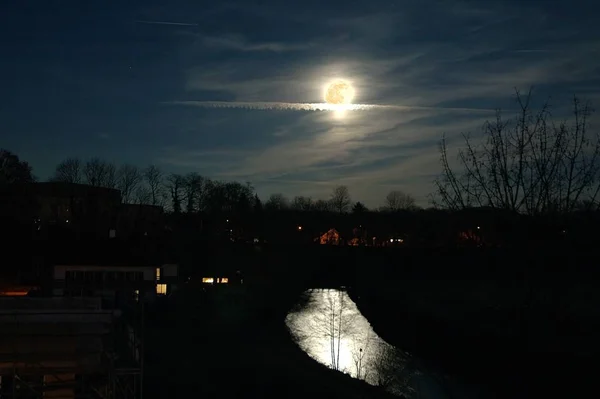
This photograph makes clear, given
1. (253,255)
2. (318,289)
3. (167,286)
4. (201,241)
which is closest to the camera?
(167,286)

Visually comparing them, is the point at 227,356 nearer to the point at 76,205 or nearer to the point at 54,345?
the point at 54,345

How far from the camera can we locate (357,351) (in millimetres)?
28453

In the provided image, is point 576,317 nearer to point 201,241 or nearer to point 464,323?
point 464,323

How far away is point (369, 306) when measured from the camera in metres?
39.7

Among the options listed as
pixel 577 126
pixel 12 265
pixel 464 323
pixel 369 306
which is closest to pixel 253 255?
pixel 369 306

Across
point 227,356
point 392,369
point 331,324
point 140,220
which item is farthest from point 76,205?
point 392,369

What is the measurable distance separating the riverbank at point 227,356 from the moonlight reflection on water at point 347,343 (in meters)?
0.99

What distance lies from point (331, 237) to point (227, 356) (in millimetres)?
62781

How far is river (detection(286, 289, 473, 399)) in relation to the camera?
69.9 feet

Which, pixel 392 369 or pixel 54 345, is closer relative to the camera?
pixel 54 345

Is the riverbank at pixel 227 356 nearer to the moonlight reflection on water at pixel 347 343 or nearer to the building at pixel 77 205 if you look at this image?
the moonlight reflection on water at pixel 347 343

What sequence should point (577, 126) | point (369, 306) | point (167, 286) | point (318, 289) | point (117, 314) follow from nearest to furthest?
point (117, 314)
point (577, 126)
point (167, 286)
point (369, 306)
point (318, 289)

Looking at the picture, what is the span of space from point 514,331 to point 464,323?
3.44 metres

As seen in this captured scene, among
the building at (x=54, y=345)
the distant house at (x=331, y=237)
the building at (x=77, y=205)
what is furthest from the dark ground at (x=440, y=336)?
the distant house at (x=331, y=237)
